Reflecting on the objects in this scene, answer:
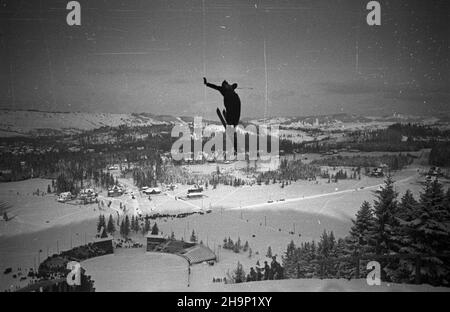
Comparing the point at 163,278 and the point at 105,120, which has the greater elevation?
the point at 105,120

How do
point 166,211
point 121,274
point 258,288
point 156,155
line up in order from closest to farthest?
point 258,288 → point 121,274 → point 166,211 → point 156,155

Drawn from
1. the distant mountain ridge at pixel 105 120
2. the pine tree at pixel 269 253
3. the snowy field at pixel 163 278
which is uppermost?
the distant mountain ridge at pixel 105 120

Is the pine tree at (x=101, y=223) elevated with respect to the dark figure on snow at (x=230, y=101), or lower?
lower

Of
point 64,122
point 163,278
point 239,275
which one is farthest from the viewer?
point 64,122

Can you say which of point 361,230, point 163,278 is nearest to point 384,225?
point 361,230

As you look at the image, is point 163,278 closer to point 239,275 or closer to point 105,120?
point 239,275

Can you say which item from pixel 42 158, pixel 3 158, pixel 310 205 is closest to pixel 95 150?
pixel 42 158

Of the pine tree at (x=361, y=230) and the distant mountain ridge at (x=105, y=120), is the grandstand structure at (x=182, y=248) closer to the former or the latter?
the distant mountain ridge at (x=105, y=120)

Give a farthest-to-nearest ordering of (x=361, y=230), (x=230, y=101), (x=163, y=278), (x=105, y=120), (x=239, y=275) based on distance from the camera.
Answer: (x=105, y=120), (x=239, y=275), (x=163, y=278), (x=361, y=230), (x=230, y=101)

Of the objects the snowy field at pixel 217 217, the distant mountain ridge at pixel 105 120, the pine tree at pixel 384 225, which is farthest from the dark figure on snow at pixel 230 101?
the snowy field at pixel 217 217

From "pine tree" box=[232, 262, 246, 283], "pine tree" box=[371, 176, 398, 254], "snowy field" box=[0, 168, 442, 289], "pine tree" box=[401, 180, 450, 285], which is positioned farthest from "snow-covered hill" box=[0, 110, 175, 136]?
"pine tree" box=[401, 180, 450, 285]
